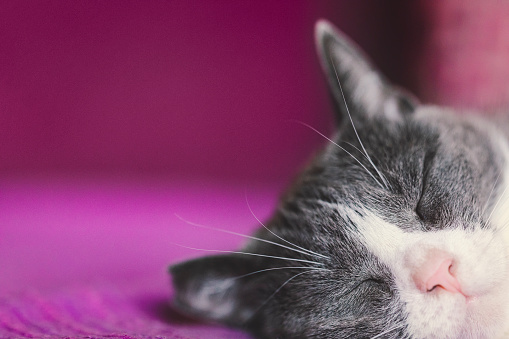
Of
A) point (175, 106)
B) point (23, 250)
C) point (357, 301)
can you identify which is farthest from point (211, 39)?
point (357, 301)

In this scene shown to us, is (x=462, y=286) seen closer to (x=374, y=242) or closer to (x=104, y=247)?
(x=374, y=242)

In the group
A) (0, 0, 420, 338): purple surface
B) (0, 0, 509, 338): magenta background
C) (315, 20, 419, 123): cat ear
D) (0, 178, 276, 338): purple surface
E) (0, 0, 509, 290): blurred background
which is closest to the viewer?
(0, 178, 276, 338): purple surface

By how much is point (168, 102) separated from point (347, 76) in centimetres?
166

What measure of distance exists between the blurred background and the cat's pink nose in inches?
40.5

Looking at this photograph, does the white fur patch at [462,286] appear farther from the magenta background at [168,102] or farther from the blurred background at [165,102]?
the blurred background at [165,102]

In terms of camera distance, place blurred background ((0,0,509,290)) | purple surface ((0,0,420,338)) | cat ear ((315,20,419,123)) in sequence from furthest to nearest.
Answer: purple surface ((0,0,420,338)), blurred background ((0,0,509,290)), cat ear ((315,20,419,123))

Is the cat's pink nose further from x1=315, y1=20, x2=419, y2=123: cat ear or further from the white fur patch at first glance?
x1=315, y1=20, x2=419, y2=123: cat ear

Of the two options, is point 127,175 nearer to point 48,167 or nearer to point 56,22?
point 48,167

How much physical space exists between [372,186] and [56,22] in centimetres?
201

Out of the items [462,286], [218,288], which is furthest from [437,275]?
[218,288]

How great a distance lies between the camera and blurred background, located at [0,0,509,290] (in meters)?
2.05

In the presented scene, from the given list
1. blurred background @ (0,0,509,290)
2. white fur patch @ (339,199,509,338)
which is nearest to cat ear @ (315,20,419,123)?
white fur patch @ (339,199,509,338)

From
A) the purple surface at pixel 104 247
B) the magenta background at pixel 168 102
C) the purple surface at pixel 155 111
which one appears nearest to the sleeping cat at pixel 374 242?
the purple surface at pixel 104 247

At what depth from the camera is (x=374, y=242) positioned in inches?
38.6
